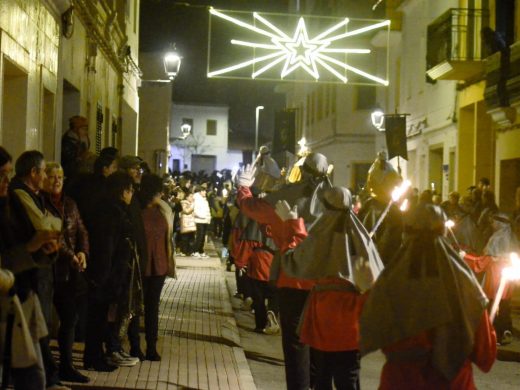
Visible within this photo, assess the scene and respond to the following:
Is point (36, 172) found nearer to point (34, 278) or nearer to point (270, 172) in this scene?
point (34, 278)

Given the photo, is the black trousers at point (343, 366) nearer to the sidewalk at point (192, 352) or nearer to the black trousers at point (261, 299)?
the sidewalk at point (192, 352)

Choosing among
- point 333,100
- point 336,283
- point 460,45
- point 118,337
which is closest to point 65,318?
point 118,337

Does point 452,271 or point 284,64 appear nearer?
point 452,271

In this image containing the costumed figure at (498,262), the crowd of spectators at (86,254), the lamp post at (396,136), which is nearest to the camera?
the crowd of spectators at (86,254)

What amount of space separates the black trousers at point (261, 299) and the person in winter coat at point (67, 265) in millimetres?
4195

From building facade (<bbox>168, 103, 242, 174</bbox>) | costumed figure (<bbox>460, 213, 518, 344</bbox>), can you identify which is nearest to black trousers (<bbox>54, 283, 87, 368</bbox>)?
costumed figure (<bbox>460, 213, 518, 344</bbox>)

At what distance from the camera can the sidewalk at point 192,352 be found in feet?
27.7

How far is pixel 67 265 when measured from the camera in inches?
313

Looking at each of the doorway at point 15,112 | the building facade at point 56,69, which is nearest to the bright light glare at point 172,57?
the building facade at point 56,69

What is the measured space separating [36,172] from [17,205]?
0.94 m

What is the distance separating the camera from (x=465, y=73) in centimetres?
2384

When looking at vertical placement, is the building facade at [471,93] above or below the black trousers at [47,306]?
above

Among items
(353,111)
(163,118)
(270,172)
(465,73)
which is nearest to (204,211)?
(465,73)

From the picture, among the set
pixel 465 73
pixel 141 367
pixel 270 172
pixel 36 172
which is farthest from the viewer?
pixel 465 73
